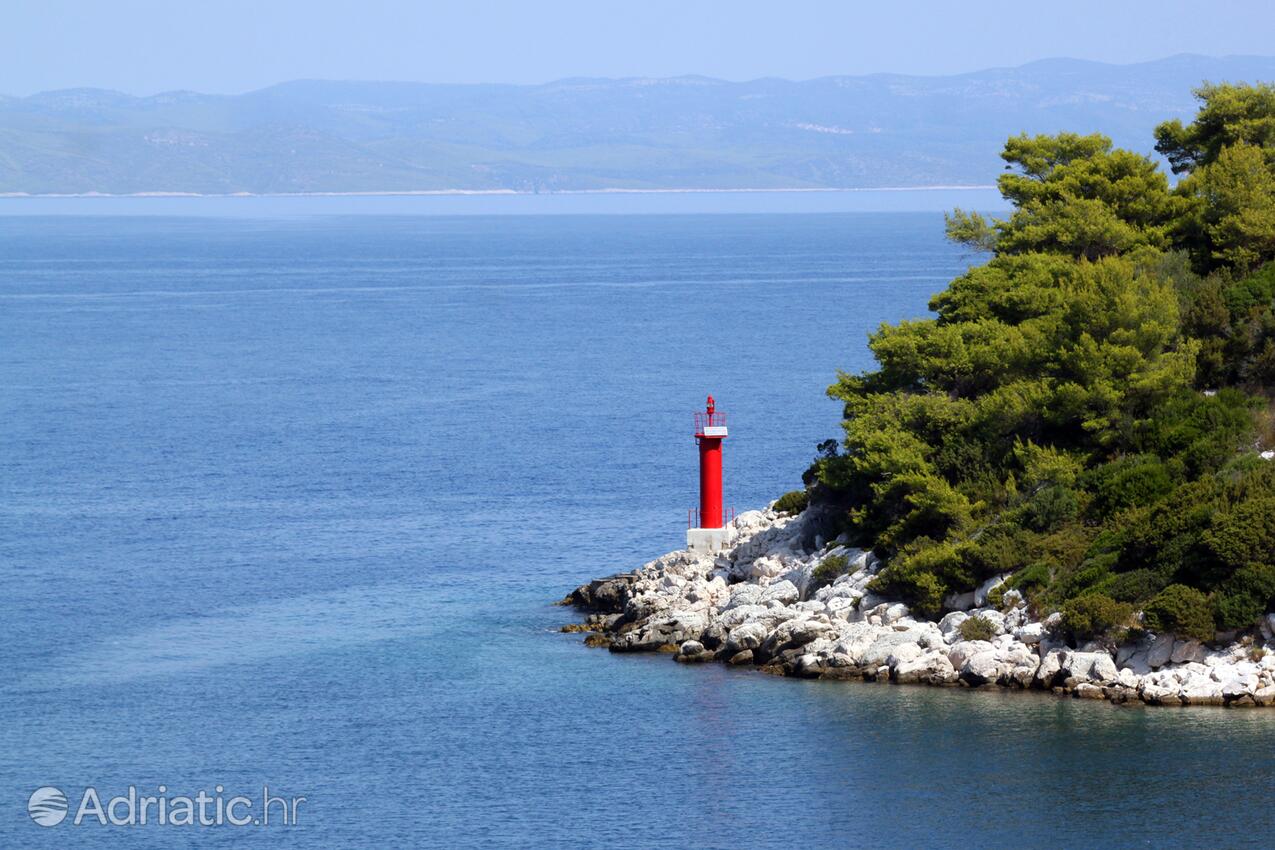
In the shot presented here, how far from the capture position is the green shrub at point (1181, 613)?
111ft

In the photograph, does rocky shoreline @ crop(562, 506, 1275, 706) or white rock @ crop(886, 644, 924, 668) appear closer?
rocky shoreline @ crop(562, 506, 1275, 706)

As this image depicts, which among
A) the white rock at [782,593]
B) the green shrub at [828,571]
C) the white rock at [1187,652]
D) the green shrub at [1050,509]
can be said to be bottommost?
the white rock at [782,593]

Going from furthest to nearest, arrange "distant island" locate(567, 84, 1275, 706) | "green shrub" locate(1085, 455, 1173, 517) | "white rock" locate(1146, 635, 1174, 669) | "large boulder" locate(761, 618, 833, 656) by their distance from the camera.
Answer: "large boulder" locate(761, 618, 833, 656) < "green shrub" locate(1085, 455, 1173, 517) < "distant island" locate(567, 84, 1275, 706) < "white rock" locate(1146, 635, 1174, 669)

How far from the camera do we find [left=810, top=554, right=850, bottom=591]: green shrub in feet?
132

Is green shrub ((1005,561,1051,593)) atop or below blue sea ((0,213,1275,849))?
atop

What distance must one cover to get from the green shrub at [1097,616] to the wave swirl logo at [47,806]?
58.8ft

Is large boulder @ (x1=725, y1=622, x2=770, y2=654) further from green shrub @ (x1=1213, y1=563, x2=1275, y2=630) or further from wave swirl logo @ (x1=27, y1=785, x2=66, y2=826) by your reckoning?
wave swirl logo @ (x1=27, y1=785, x2=66, y2=826)

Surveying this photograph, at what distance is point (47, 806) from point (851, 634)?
51.2 feet

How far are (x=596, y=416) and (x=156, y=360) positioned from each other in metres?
32.7

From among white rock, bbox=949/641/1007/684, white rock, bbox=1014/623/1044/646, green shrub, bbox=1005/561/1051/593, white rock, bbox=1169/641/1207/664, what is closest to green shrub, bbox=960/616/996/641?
white rock, bbox=1014/623/1044/646

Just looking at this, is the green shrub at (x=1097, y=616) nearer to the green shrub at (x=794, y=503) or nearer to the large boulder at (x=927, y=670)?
the large boulder at (x=927, y=670)

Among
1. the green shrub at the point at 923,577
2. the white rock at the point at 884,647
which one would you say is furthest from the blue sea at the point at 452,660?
the green shrub at the point at 923,577

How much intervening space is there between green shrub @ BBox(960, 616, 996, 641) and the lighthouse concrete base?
928cm

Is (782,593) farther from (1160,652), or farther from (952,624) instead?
(1160,652)
